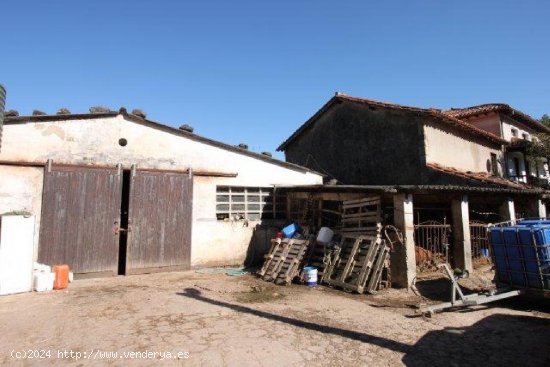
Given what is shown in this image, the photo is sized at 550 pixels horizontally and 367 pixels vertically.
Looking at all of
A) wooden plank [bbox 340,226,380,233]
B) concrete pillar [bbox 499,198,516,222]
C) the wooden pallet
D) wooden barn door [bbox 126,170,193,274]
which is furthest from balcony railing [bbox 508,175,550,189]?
wooden barn door [bbox 126,170,193,274]

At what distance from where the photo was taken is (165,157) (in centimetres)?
1116

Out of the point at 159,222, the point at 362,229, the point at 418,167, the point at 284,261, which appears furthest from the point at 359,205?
the point at 159,222

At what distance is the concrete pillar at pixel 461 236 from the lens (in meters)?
9.92

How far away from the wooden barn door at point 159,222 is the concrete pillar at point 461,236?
8203 mm

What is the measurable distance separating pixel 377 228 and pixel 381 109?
6930 mm

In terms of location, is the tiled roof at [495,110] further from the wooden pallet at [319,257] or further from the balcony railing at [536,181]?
the wooden pallet at [319,257]

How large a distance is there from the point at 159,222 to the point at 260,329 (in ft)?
20.7

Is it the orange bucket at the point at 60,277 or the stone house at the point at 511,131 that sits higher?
the stone house at the point at 511,131

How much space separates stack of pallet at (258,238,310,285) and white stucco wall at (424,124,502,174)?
20.0 feet

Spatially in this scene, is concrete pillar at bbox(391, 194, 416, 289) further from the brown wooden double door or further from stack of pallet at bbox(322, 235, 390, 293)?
the brown wooden double door

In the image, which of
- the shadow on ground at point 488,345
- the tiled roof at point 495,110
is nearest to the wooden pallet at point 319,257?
the shadow on ground at point 488,345

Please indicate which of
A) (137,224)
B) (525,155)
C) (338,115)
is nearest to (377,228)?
(137,224)

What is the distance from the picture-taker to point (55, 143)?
390 inches

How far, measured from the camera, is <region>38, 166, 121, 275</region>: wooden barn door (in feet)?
31.3
